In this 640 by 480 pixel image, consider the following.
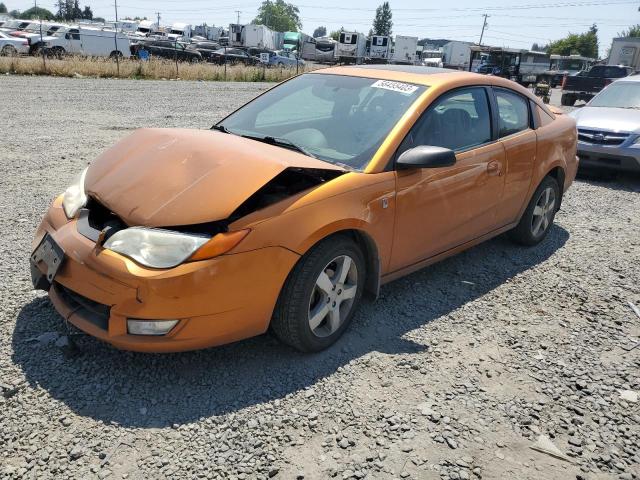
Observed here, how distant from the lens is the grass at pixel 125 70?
62.9ft

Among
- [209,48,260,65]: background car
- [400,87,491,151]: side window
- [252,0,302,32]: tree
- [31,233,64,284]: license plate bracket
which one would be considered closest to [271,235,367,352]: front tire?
[400,87,491,151]: side window

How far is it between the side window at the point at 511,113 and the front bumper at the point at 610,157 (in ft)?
13.5

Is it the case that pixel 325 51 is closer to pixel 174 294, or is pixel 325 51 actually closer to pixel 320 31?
pixel 174 294

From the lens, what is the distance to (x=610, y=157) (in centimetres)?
809

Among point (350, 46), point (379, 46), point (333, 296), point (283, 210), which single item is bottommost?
point (333, 296)

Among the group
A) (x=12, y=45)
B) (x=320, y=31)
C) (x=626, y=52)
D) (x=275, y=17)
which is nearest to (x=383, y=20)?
(x=275, y=17)

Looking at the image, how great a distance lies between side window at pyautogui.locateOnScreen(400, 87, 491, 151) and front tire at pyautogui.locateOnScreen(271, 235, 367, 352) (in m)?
0.86

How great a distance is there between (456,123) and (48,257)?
2891 mm

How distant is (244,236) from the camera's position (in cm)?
267

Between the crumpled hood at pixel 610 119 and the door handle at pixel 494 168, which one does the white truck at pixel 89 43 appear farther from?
the door handle at pixel 494 168

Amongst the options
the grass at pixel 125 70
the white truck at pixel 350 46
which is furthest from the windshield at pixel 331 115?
the white truck at pixel 350 46

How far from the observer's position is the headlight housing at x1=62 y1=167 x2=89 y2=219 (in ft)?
10.3

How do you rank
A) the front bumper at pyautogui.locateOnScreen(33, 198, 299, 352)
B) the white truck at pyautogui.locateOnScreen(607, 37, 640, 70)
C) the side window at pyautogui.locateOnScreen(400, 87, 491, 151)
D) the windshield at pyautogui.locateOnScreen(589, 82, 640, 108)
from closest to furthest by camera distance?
the front bumper at pyautogui.locateOnScreen(33, 198, 299, 352)
the side window at pyautogui.locateOnScreen(400, 87, 491, 151)
the windshield at pyautogui.locateOnScreen(589, 82, 640, 108)
the white truck at pyautogui.locateOnScreen(607, 37, 640, 70)

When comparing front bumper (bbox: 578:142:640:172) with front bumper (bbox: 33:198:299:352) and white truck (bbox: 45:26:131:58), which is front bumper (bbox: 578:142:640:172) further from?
white truck (bbox: 45:26:131:58)
